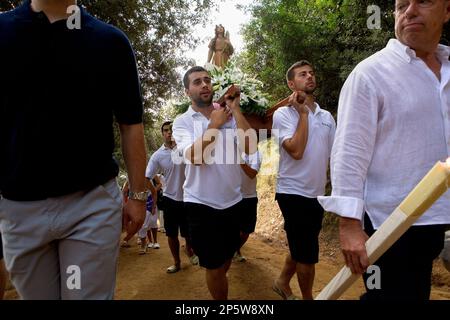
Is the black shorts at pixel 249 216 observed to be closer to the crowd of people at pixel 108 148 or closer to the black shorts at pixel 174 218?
the black shorts at pixel 174 218

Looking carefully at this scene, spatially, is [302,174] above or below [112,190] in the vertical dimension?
below

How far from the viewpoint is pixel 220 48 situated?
8320 mm

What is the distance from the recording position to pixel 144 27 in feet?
32.4

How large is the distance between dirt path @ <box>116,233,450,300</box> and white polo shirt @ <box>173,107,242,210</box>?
1894mm

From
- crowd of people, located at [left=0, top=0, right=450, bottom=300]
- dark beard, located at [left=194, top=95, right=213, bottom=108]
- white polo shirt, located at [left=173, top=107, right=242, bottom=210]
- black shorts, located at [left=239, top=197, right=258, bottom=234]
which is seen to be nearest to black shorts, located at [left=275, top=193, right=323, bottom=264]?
white polo shirt, located at [left=173, top=107, right=242, bottom=210]

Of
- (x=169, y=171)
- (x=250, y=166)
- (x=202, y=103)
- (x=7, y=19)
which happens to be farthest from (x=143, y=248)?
(x=7, y=19)

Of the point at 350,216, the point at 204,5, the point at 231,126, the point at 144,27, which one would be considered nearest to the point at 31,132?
the point at 350,216

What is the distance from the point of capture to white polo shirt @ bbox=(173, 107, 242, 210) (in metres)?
3.70

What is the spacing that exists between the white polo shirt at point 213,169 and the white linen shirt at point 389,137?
5.80 ft

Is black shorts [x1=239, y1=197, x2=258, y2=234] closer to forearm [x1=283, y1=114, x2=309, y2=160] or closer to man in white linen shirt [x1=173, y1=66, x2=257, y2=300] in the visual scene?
forearm [x1=283, y1=114, x2=309, y2=160]

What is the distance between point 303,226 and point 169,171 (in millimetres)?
3137

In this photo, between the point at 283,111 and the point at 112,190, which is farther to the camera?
the point at 283,111

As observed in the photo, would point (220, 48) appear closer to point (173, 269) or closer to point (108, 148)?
point (173, 269)

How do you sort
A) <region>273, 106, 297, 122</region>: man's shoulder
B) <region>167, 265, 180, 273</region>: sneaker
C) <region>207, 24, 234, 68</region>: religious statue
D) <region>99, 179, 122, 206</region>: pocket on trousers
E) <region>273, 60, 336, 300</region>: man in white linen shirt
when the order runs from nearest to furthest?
<region>99, 179, 122, 206</region>: pocket on trousers → <region>273, 60, 336, 300</region>: man in white linen shirt → <region>273, 106, 297, 122</region>: man's shoulder → <region>167, 265, 180, 273</region>: sneaker → <region>207, 24, 234, 68</region>: religious statue
